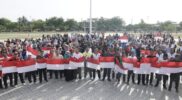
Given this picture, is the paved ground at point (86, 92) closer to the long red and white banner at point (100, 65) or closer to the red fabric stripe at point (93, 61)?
the long red and white banner at point (100, 65)

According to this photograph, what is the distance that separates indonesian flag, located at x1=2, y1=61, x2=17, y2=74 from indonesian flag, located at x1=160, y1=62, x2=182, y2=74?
7362mm

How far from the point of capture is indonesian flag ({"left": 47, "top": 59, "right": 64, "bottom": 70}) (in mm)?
14992

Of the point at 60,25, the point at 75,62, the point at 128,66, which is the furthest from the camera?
the point at 60,25

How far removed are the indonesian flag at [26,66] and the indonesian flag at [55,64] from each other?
2.85 ft

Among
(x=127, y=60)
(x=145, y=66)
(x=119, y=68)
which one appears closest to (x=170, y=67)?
(x=145, y=66)

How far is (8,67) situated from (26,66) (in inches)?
38.1

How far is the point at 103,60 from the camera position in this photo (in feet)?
49.7

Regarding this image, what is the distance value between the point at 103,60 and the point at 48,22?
90230 millimetres

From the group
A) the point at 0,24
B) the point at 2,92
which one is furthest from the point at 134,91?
the point at 0,24

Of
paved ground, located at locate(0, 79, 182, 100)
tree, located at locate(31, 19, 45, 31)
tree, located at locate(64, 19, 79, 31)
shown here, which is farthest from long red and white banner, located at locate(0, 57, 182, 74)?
tree, located at locate(64, 19, 79, 31)

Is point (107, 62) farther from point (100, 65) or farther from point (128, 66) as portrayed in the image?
point (128, 66)

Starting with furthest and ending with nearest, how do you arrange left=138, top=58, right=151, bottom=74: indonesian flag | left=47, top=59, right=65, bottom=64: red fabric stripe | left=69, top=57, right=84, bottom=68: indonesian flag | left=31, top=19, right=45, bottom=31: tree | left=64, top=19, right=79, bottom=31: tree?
1. left=64, top=19, right=79, bottom=31: tree
2. left=31, top=19, right=45, bottom=31: tree
3. left=69, top=57, right=84, bottom=68: indonesian flag
4. left=47, top=59, right=65, bottom=64: red fabric stripe
5. left=138, top=58, right=151, bottom=74: indonesian flag

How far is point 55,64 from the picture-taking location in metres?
15.0

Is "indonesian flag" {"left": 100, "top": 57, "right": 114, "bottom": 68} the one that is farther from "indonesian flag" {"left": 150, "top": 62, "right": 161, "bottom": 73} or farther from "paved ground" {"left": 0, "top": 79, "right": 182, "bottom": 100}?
"indonesian flag" {"left": 150, "top": 62, "right": 161, "bottom": 73}
